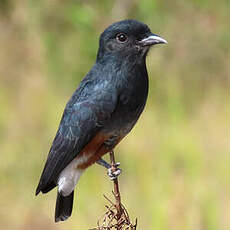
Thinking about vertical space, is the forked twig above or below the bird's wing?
below

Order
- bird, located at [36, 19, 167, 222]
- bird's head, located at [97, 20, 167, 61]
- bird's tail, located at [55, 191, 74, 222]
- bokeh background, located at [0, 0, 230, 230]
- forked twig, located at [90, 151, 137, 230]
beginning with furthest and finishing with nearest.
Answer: bokeh background, located at [0, 0, 230, 230] → bird's tail, located at [55, 191, 74, 222] → bird's head, located at [97, 20, 167, 61] → bird, located at [36, 19, 167, 222] → forked twig, located at [90, 151, 137, 230]

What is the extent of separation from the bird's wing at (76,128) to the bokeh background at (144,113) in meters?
1.47

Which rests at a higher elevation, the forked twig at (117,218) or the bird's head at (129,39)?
the bird's head at (129,39)

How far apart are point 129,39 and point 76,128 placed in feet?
2.31

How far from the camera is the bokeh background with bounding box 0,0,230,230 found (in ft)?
22.7

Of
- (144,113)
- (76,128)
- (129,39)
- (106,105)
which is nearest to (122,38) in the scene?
(129,39)

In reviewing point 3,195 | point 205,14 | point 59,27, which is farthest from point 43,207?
point 205,14

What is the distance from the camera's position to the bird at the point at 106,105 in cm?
502

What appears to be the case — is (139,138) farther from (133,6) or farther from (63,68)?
(133,6)

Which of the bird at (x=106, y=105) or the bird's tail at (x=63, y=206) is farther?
the bird's tail at (x=63, y=206)

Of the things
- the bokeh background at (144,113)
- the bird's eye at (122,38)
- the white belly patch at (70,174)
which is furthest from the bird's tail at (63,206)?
the bird's eye at (122,38)

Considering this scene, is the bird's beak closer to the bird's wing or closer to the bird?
the bird

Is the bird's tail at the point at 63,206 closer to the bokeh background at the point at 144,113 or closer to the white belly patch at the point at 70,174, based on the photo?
the white belly patch at the point at 70,174

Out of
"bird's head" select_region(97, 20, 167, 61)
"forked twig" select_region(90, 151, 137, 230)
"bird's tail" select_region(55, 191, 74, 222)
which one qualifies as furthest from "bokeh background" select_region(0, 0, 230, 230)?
"forked twig" select_region(90, 151, 137, 230)
